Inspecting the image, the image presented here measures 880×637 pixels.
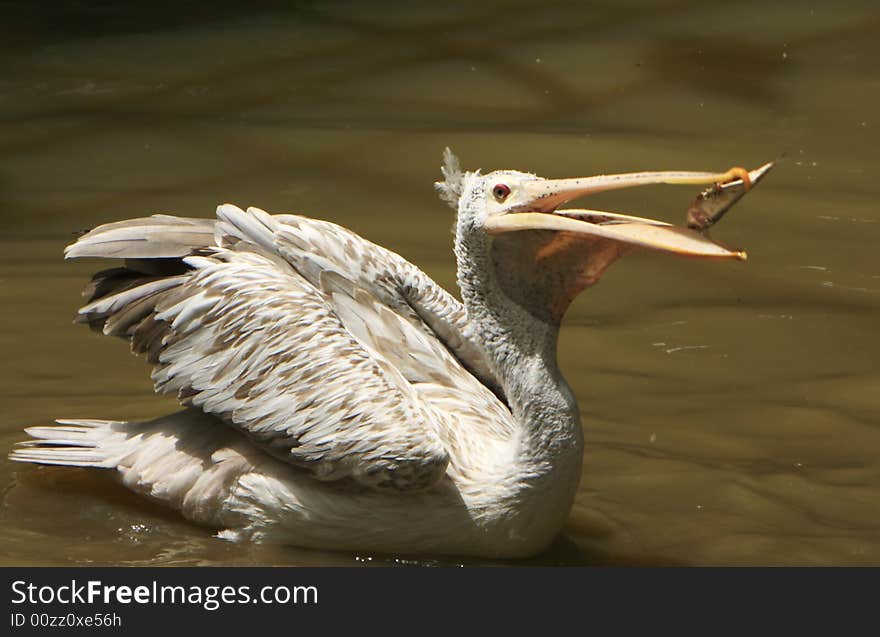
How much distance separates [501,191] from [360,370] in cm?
57

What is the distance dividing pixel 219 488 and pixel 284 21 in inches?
227

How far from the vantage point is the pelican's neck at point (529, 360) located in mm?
3645

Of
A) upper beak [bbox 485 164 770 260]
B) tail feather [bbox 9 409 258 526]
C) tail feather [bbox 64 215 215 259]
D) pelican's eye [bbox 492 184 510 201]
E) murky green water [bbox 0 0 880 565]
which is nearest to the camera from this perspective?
upper beak [bbox 485 164 770 260]

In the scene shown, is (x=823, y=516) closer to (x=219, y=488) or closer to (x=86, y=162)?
(x=219, y=488)

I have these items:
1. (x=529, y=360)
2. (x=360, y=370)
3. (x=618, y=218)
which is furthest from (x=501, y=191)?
(x=360, y=370)

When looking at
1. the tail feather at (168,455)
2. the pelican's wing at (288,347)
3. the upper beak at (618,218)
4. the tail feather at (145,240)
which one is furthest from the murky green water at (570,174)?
the upper beak at (618,218)

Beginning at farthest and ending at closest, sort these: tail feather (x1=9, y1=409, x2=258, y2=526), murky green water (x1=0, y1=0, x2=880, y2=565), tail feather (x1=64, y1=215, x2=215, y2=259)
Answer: murky green water (x1=0, y1=0, x2=880, y2=565) < tail feather (x1=64, y1=215, x2=215, y2=259) < tail feather (x1=9, y1=409, x2=258, y2=526)

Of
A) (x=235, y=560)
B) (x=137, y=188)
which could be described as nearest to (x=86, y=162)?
(x=137, y=188)

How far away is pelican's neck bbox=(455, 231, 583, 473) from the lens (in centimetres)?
364

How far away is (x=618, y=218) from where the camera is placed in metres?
3.46

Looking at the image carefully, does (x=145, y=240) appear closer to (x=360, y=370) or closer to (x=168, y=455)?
(x=168, y=455)

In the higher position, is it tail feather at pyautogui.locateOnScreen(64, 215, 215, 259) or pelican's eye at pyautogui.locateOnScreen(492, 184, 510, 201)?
pelican's eye at pyautogui.locateOnScreen(492, 184, 510, 201)

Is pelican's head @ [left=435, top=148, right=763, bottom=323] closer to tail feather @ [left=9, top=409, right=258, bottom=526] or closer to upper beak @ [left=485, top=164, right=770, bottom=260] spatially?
upper beak @ [left=485, top=164, right=770, bottom=260]

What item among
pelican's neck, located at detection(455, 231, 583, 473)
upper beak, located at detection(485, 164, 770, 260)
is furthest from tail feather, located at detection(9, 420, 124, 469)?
upper beak, located at detection(485, 164, 770, 260)
